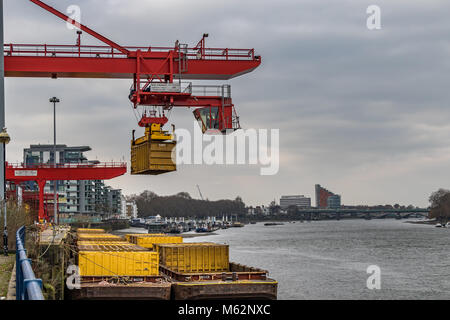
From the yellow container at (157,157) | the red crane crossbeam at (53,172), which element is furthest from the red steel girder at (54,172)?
the yellow container at (157,157)

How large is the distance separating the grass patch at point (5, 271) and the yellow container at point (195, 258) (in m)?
8.79

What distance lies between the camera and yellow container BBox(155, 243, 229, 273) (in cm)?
3164

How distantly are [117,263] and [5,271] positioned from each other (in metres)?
8.97

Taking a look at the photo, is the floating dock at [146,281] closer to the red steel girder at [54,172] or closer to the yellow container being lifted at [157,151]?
the yellow container being lifted at [157,151]

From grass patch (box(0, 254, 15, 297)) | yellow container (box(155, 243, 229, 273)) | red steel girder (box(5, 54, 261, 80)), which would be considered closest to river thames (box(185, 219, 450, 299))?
yellow container (box(155, 243, 229, 273))

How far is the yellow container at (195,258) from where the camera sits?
31644 millimetres

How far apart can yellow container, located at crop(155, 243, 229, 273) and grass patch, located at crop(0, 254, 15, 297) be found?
8.79m

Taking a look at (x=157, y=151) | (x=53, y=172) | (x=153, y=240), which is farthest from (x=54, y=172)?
(x=157, y=151)
